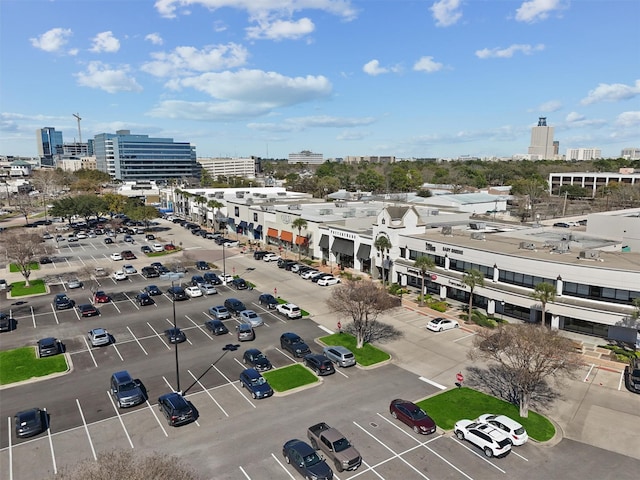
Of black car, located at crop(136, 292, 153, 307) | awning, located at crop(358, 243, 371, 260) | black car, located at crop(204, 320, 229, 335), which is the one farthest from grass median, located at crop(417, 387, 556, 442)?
black car, located at crop(136, 292, 153, 307)

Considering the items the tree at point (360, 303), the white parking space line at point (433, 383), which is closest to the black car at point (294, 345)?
the tree at point (360, 303)

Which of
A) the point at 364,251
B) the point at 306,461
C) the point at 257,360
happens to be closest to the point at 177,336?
the point at 257,360

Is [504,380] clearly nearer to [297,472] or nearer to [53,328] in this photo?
[297,472]

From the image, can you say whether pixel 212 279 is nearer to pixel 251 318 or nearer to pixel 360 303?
pixel 251 318

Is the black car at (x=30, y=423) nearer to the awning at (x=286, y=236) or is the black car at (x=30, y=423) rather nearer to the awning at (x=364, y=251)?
the awning at (x=364, y=251)

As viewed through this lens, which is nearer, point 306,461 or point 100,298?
point 306,461

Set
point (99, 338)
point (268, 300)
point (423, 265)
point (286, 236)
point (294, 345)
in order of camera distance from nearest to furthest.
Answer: point (294, 345), point (99, 338), point (423, 265), point (268, 300), point (286, 236)
